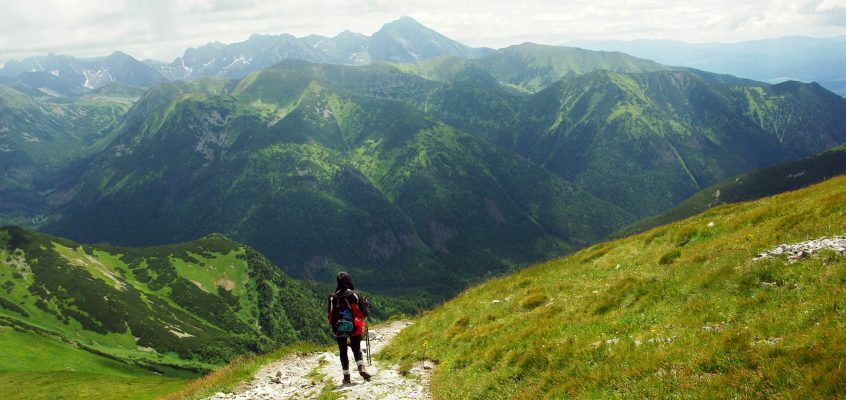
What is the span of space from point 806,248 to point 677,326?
7102 mm

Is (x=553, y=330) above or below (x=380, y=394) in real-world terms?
above

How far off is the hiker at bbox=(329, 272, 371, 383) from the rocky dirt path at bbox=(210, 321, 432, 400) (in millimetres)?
1077

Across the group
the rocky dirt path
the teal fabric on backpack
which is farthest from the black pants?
the rocky dirt path

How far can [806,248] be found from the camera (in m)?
17.6

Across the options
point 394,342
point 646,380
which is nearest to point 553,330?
point 646,380

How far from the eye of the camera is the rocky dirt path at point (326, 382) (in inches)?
749

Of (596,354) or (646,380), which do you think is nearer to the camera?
(646,380)

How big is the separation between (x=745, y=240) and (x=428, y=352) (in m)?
16.4

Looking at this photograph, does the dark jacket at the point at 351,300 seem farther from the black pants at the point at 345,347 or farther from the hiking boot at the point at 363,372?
the hiking boot at the point at 363,372

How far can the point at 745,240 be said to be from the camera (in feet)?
Result: 73.4

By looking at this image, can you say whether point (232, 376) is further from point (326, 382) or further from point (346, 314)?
point (346, 314)

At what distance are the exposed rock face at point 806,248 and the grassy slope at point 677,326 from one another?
1.67 feet

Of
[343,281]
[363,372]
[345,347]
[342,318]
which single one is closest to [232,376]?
[345,347]

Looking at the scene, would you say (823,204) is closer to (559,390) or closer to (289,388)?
(559,390)
